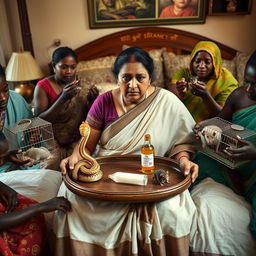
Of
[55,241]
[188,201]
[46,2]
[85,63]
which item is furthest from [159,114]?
[46,2]

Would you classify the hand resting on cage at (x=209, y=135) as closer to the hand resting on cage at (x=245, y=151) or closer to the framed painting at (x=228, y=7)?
the hand resting on cage at (x=245, y=151)

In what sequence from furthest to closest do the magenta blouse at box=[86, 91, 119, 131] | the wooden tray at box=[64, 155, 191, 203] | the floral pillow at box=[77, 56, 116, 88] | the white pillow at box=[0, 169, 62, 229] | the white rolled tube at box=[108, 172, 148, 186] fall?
the floral pillow at box=[77, 56, 116, 88] < the magenta blouse at box=[86, 91, 119, 131] < the white pillow at box=[0, 169, 62, 229] < the white rolled tube at box=[108, 172, 148, 186] < the wooden tray at box=[64, 155, 191, 203]

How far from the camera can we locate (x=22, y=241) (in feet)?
4.01

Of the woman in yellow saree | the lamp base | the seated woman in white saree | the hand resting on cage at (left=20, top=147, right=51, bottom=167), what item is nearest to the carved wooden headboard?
the lamp base

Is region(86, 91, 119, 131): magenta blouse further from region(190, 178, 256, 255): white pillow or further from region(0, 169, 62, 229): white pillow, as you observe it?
region(190, 178, 256, 255): white pillow

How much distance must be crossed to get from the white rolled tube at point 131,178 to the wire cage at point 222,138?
0.44 m

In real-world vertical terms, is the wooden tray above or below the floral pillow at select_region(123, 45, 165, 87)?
below

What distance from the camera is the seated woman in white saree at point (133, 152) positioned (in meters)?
1.25

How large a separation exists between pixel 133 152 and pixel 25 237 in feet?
2.36

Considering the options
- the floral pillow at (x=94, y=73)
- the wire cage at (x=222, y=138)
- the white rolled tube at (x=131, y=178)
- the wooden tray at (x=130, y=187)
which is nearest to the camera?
the wooden tray at (x=130, y=187)

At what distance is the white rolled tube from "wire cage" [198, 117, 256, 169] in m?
0.44

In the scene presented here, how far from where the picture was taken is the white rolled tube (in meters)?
1.28

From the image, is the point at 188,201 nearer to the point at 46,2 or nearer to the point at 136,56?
the point at 136,56

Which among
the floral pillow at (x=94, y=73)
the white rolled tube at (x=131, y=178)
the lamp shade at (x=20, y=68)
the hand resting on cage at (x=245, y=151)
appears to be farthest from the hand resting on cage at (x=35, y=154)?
the lamp shade at (x=20, y=68)
